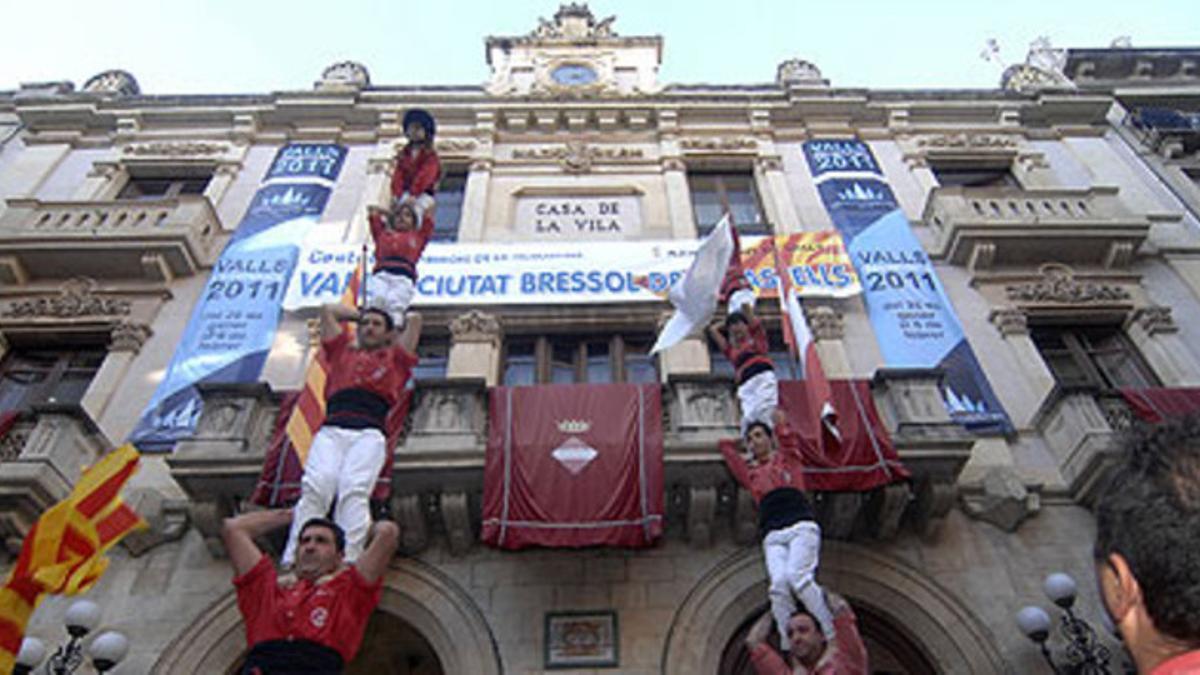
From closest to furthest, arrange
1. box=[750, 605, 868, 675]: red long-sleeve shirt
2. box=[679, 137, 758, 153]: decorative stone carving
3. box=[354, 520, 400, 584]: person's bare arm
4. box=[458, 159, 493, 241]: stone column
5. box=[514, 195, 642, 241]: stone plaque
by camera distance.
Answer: box=[354, 520, 400, 584]: person's bare arm, box=[750, 605, 868, 675]: red long-sleeve shirt, box=[458, 159, 493, 241]: stone column, box=[514, 195, 642, 241]: stone plaque, box=[679, 137, 758, 153]: decorative stone carving

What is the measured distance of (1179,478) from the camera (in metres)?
2.29

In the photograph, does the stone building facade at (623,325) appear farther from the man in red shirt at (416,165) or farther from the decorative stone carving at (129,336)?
the man in red shirt at (416,165)

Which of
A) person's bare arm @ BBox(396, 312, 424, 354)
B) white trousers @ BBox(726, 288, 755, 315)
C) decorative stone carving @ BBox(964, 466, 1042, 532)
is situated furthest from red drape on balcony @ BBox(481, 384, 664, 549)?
decorative stone carving @ BBox(964, 466, 1042, 532)

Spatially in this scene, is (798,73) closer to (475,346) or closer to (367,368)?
(475,346)

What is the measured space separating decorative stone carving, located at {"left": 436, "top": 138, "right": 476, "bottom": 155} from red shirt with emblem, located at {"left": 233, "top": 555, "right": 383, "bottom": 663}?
13.1 m

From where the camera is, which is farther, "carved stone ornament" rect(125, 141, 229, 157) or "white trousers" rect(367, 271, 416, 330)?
"carved stone ornament" rect(125, 141, 229, 157)

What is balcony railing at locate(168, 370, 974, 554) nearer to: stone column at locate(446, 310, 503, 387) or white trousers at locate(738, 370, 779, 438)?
white trousers at locate(738, 370, 779, 438)

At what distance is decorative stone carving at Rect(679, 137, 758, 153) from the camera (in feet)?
55.2

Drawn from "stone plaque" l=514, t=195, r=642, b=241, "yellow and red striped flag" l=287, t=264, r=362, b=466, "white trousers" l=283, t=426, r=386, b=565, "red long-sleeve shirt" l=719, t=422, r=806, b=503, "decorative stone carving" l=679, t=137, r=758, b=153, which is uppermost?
"decorative stone carving" l=679, t=137, r=758, b=153

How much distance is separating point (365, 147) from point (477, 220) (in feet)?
14.7

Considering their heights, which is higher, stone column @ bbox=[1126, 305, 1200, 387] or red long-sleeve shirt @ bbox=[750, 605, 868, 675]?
stone column @ bbox=[1126, 305, 1200, 387]

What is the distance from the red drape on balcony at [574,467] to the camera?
27.9ft

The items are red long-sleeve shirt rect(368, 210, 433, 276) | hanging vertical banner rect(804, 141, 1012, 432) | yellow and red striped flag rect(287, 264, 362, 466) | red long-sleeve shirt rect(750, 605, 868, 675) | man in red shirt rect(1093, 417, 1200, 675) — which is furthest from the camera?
hanging vertical banner rect(804, 141, 1012, 432)

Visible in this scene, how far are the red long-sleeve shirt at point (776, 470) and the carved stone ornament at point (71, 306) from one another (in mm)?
11380
